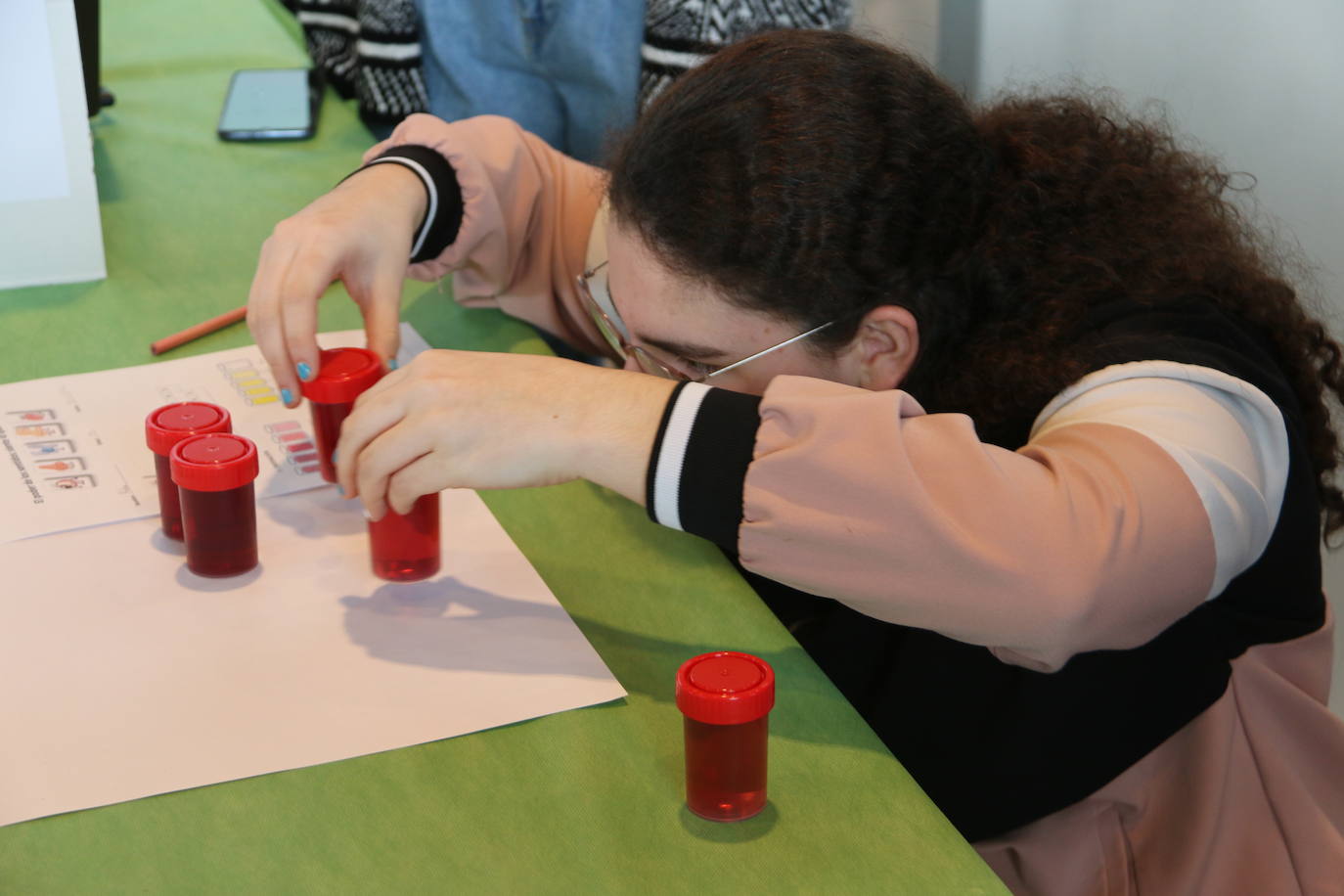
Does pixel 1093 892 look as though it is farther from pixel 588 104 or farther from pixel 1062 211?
pixel 588 104

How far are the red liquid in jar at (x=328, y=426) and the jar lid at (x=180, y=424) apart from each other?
0.22ft

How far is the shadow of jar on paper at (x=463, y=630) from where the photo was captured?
82cm

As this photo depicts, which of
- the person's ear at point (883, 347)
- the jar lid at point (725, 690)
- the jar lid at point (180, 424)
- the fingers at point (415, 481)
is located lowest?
the jar lid at point (725, 690)

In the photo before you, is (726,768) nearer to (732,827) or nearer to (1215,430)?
(732,827)

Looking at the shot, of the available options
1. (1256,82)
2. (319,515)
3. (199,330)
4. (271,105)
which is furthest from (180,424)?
(1256,82)

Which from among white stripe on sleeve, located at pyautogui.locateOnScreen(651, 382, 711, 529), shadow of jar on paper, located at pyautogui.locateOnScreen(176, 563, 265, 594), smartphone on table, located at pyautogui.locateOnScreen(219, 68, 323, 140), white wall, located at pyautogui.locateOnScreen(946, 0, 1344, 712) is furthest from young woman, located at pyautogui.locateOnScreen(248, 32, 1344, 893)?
smartphone on table, located at pyautogui.locateOnScreen(219, 68, 323, 140)

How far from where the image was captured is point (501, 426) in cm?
81

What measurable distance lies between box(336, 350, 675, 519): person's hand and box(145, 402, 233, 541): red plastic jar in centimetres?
15

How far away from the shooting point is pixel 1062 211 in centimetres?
100

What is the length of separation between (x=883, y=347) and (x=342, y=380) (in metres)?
0.41

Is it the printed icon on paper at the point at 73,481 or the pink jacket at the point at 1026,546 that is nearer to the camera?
the pink jacket at the point at 1026,546

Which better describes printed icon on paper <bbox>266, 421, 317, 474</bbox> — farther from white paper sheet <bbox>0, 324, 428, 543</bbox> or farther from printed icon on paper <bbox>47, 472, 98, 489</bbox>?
printed icon on paper <bbox>47, 472, 98, 489</bbox>

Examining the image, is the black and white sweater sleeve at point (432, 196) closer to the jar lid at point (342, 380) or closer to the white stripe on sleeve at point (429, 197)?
the white stripe on sleeve at point (429, 197)

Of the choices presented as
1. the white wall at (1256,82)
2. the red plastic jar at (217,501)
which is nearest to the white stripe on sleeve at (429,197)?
the red plastic jar at (217,501)
